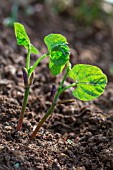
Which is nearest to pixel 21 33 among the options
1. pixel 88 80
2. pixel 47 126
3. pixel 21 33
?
pixel 21 33

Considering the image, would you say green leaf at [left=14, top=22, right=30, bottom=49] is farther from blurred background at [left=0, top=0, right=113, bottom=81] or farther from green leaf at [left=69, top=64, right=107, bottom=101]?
blurred background at [left=0, top=0, right=113, bottom=81]

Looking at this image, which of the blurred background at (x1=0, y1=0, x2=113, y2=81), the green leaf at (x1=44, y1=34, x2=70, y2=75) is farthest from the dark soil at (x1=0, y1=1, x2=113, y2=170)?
the green leaf at (x1=44, y1=34, x2=70, y2=75)

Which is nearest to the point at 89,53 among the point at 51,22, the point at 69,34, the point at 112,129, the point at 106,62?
the point at 106,62

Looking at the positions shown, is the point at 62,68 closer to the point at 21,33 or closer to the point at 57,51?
the point at 57,51

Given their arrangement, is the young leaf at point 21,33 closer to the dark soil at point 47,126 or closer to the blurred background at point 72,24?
the dark soil at point 47,126

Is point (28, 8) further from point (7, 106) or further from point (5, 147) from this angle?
point (5, 147)
